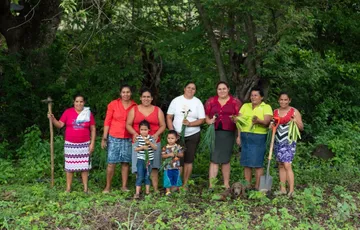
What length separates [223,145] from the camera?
7.98 m

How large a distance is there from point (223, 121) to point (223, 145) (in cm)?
36

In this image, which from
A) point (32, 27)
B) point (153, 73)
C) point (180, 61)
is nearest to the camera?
point (180, 61)

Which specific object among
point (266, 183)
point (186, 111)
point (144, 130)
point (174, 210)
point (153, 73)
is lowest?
point (174, 210)

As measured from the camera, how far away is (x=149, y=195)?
7406 mm

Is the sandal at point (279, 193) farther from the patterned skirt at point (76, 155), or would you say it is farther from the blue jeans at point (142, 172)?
the patterned skirt at point (76, 155)

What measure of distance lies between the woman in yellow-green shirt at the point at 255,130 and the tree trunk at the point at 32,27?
22.5 ft

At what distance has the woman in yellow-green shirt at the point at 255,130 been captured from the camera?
7770 mm

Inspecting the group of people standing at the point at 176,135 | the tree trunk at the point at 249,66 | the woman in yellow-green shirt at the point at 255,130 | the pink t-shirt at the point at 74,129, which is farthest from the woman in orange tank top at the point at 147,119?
the tree trunk at the point at 249,66

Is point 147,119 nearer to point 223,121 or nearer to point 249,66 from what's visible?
point 223,121

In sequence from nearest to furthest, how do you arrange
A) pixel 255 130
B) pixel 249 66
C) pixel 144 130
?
pixel 144 130 < pixel 255 130 < pixel 249 66

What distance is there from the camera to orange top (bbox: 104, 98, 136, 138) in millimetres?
7918

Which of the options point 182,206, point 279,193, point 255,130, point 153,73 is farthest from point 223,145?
point 153,73

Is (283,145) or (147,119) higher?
(147,119)

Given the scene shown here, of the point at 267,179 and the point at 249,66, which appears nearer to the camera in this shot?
the point at 267,179
